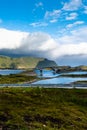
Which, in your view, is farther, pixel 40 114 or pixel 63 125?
pixel 40 114

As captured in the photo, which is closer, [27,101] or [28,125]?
[28,125]

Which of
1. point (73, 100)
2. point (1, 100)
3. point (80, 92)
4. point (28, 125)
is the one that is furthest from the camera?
point (80, 92)

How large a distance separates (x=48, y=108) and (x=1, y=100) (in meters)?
6.63

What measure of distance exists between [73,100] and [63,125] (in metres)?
→ 15.3

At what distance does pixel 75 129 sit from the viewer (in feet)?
80.6

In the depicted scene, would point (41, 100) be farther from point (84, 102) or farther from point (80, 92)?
point (80, 92)

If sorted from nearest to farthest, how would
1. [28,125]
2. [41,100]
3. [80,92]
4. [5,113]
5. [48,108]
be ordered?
[28,125], [5,113], [48,108], [41,100], [80,92]

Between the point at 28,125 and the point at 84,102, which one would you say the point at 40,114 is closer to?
the point at 28,125

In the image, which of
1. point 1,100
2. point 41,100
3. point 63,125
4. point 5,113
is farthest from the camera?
point 41,100

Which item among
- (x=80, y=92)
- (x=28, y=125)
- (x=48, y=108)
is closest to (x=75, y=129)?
(x=28, y=125)

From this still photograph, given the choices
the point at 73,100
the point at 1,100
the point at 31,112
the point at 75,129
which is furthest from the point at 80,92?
the point at 75,129

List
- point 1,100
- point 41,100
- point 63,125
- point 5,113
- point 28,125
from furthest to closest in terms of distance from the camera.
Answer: point 41,100 < point 1,100 < point 5,113 < point 63,125 < point 28,125

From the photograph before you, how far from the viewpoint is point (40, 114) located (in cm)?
2822

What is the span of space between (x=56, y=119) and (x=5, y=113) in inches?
201
